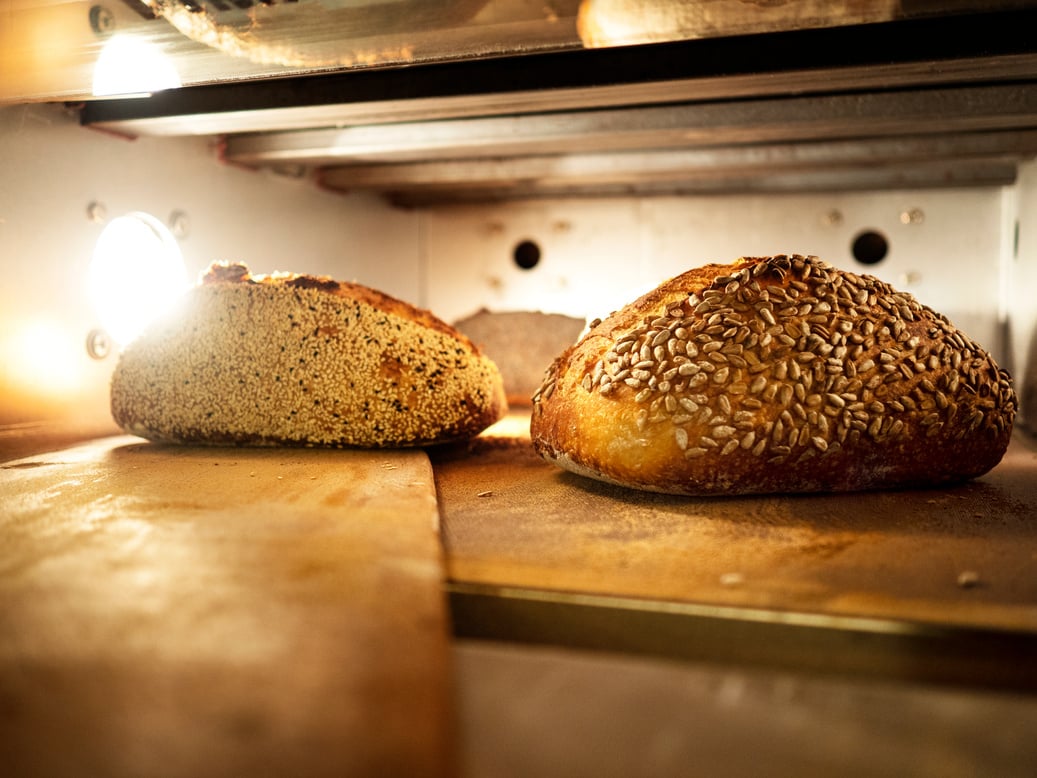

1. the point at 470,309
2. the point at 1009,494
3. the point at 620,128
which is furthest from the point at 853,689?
the point at 470,309

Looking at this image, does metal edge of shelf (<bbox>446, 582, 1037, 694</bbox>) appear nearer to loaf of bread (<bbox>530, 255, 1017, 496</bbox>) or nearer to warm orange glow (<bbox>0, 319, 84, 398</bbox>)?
loaf of bread (<bbox>530, 255, 1017, 496</bbox>)

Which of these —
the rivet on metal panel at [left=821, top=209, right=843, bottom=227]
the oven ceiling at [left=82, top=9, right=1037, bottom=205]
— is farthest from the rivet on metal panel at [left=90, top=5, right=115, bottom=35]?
the rivet on metal panel at [left=821, top=209, right=843, bottom=227]

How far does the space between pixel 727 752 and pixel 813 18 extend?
2.72 ft

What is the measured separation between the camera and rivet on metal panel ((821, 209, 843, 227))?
2.40 meters

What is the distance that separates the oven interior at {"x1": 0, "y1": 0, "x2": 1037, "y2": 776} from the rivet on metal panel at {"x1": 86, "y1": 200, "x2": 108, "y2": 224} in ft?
0.05

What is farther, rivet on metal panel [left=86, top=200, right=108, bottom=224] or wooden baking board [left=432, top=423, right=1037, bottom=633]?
rivet on metal panel [left=86, top=200, right=108, bottom=224]

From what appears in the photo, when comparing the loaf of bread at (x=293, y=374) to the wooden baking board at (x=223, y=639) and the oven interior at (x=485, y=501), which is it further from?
the wooden baking board at (x=223, y=639)

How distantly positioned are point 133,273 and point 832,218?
6.48ft

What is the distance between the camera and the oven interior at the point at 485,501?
59cm

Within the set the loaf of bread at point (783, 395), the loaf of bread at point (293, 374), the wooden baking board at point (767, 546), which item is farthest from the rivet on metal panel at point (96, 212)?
the loaf of bread at point (783, 395)

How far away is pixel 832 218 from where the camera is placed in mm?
2404

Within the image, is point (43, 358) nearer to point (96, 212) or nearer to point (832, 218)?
point (96, 212)

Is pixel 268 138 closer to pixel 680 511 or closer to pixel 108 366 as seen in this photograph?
pixel 108 366

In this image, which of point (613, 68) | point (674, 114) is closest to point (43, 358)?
point (613, 68)
